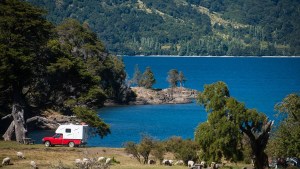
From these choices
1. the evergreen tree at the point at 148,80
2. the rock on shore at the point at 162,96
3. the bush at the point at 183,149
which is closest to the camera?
the bush at the point at 183,149

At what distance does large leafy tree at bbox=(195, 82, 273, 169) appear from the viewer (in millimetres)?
39656

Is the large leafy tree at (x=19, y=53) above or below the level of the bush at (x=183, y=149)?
above

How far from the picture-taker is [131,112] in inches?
4774

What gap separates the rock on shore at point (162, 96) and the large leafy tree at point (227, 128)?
98105 mm

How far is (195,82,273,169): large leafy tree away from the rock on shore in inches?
3862

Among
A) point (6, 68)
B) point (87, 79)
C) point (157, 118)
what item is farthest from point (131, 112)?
point (6, 68)

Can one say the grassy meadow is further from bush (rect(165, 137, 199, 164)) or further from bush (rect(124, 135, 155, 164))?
bush (rect(165, 137, 199, 164))

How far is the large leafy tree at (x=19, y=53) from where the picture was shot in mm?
59812

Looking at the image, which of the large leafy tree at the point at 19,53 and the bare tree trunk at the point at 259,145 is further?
the large leafy tree at the point at 19,53

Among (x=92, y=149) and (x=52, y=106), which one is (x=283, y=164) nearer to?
(x=92, y=149)

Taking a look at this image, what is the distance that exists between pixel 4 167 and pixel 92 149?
15.2m

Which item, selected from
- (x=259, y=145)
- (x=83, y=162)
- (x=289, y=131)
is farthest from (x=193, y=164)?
(x=83, y=162)

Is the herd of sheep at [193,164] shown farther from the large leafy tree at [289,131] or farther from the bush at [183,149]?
the large leafy tree at [289,131]

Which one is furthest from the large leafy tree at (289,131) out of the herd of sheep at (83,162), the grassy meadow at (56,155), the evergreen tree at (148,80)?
the evergreen tree at (148,80)
